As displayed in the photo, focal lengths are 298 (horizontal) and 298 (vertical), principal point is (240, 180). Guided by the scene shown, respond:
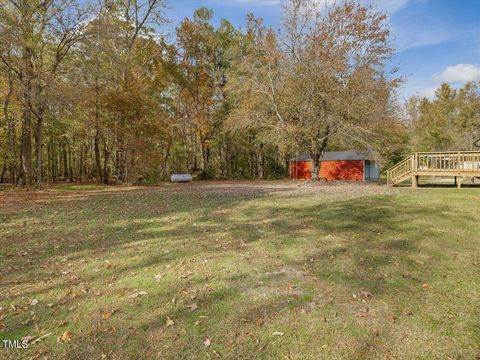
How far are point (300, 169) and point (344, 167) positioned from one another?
159 inches

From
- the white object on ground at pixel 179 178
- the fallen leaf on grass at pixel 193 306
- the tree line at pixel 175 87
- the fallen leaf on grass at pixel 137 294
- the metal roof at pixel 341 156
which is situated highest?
the tree line at pixel 175 87

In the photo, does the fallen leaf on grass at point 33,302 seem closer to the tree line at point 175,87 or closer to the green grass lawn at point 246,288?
the green grass lawn at point 246,288

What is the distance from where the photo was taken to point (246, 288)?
13.1 ft

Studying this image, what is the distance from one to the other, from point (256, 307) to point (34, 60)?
16.4 metres

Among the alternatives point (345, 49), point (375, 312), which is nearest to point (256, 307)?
point (375, 312)

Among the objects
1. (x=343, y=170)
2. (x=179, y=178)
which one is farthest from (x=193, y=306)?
(x=343, y=170)

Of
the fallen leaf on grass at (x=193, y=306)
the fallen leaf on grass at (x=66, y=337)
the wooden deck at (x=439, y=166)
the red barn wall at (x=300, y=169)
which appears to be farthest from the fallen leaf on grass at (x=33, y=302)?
the red barn wall at (x=300, y=169)

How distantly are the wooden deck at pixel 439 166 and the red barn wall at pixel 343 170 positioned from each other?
8136 mm

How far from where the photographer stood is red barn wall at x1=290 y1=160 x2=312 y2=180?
27.3m

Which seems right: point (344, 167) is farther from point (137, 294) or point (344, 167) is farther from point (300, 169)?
point (137, 294)

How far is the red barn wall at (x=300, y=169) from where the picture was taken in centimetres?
2731

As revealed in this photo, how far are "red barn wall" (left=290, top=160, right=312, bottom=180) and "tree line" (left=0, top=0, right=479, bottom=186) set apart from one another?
5.84m

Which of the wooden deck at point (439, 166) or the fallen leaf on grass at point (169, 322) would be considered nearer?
the fallen leaf on grass at point (169, 322)

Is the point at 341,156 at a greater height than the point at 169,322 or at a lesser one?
greater
